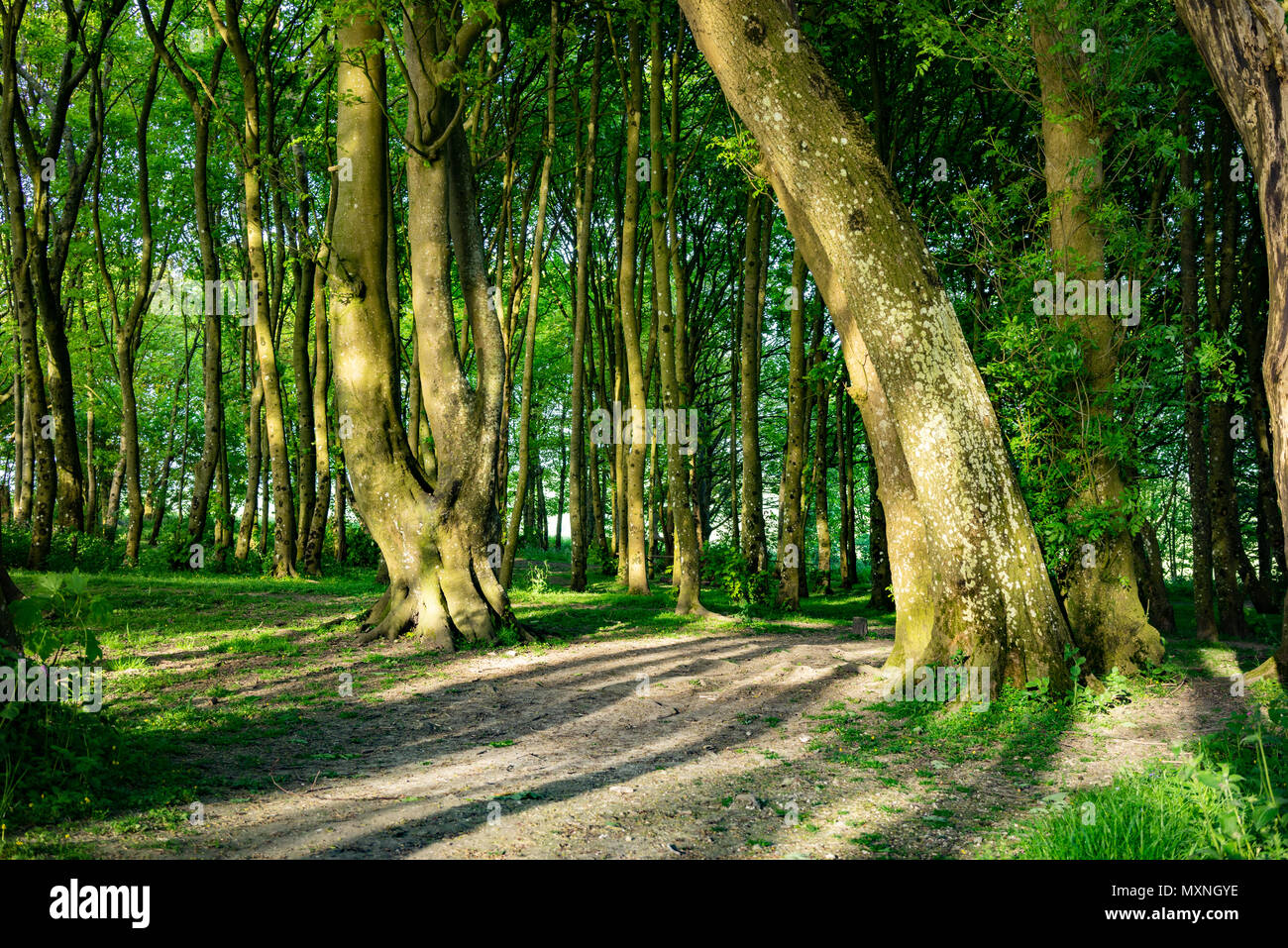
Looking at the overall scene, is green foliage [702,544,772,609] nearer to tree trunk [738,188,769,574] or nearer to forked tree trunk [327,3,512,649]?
tree trunk [738,188,769,574]

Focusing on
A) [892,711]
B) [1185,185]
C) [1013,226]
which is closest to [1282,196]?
[892,711]

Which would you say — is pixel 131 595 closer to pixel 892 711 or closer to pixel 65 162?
pixel 892 711

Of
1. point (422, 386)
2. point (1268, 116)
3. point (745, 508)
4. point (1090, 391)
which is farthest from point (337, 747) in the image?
point (745, 508)

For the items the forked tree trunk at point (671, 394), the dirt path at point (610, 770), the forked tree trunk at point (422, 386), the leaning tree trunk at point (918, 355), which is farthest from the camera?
the forked tree trunk at point (671, 394)

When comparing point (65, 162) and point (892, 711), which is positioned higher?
point (65, 162)

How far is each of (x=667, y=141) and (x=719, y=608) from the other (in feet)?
26.1

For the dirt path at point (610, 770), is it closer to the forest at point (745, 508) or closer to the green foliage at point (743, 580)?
the forest at point (745, 508)

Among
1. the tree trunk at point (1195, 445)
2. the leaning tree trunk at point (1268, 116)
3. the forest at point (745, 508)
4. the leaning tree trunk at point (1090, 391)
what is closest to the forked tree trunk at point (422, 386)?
the forest at point (745, 508)

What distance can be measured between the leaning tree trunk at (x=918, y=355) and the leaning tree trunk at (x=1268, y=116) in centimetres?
251

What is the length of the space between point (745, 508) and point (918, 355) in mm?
9349

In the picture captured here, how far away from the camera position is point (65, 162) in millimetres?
20406

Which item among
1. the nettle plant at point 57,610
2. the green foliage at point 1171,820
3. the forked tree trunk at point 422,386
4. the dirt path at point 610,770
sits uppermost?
the forked tree trunk at point 422,386

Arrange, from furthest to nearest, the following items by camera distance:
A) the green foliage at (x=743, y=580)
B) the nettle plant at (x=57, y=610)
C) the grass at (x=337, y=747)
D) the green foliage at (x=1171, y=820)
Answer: the green foliage at (x=743, y=580) < the nettle plant at (x=57, y=610) < the grass at (x=337, y=747) < the green foliage at (x=1171, y=820)

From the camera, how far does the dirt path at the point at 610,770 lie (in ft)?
13.0
